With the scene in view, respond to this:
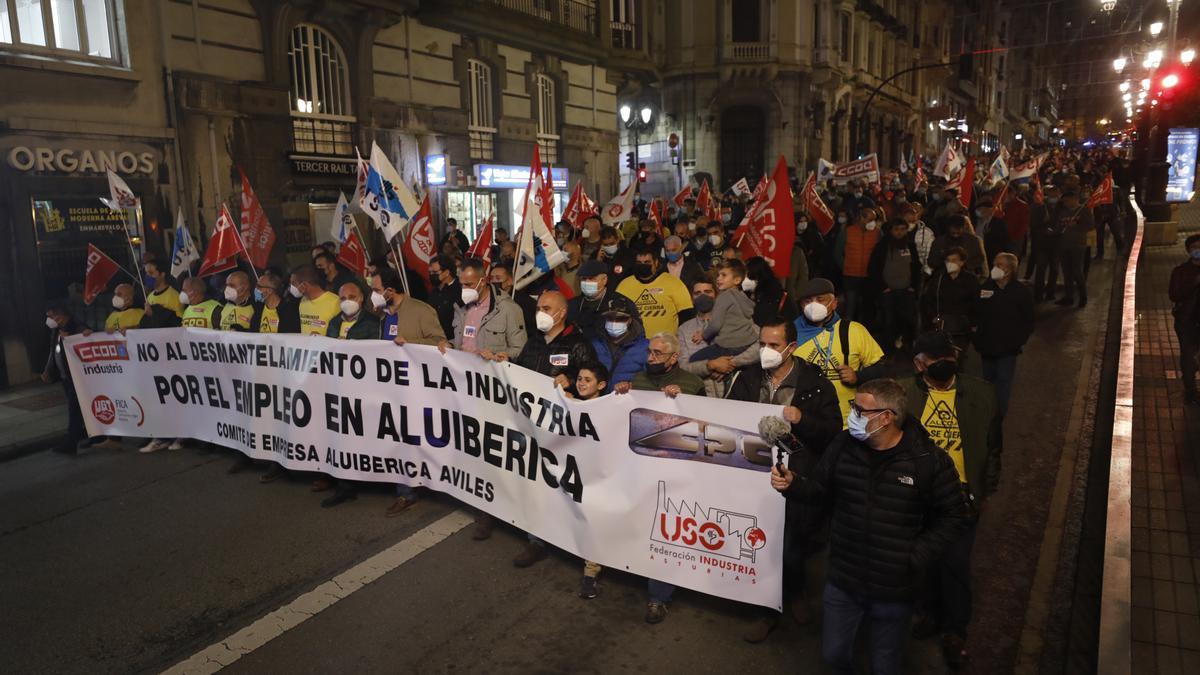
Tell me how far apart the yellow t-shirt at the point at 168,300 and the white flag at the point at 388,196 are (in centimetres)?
270

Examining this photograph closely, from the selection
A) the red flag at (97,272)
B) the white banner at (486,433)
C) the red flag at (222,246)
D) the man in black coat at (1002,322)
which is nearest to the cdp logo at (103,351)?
the white banner at (486,433)

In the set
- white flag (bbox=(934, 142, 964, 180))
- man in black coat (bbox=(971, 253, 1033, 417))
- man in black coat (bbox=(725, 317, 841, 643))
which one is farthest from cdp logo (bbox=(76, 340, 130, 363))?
white flag (bbox=(934, 142, 964, 180))

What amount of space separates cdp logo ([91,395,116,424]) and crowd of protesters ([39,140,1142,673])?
24 centimetres

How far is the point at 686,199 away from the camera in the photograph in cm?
1750

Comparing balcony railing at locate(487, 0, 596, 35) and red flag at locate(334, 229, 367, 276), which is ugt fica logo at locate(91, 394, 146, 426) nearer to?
red flag at locate(334, 229, 367, 276)

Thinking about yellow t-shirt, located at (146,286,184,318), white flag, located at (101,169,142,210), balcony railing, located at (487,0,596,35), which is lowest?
yellow t-shirt, located at (146,286,184,318)

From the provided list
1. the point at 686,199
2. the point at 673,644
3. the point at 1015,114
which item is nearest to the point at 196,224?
the point at 686,199

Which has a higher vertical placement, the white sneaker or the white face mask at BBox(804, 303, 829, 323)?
the white face mask at BBox(804, 303, 829, 323)

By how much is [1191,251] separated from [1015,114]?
99523mm

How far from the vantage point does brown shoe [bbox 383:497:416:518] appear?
607 centimetres

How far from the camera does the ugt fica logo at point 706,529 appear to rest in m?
4.28

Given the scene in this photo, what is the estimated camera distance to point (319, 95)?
1625cm

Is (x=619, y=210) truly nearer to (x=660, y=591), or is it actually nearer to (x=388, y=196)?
(x=388, y=196)

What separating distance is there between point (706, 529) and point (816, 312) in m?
1.61
